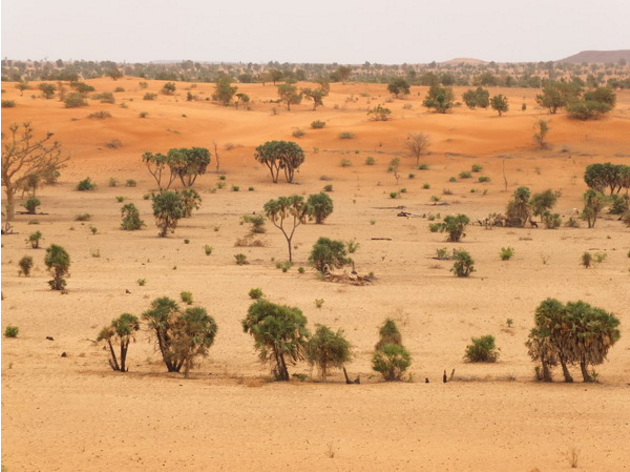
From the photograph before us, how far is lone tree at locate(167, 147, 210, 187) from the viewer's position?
184 ft

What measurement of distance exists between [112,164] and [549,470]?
5604 cm

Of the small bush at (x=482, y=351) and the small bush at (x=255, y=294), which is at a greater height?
the small bush at (x=255, y=294)

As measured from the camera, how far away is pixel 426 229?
147ft

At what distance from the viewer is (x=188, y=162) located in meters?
58.3

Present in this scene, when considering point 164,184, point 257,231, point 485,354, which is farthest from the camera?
point 164,184

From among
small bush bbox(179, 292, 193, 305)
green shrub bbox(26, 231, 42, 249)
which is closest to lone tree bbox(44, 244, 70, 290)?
small bush bbox(179, 292, 193, 305)

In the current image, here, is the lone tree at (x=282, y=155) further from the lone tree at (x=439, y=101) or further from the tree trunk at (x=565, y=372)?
the tree trunk at (x=565, y=372)

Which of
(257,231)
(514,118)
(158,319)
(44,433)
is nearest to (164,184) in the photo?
(257,231)

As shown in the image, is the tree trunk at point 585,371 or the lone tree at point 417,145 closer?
the tree trunk at point 585,371

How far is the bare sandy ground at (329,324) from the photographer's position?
49.3 feet

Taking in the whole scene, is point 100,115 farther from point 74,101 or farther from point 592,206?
point 592,206

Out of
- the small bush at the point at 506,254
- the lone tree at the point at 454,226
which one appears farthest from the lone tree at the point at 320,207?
the small bush at the point at 506,254

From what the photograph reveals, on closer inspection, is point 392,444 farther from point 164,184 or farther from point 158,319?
point 164,184

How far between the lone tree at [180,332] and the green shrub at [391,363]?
3683 mm
